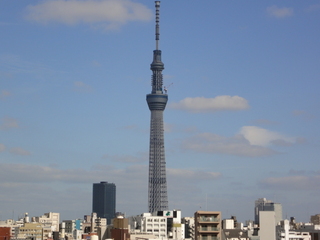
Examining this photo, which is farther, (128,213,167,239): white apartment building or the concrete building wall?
(128,213,167,239): white apartment building

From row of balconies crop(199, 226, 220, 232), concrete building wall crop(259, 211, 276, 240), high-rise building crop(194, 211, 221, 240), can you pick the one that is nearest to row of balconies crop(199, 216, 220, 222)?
high-rise building crop(194, 211, 221, 240)

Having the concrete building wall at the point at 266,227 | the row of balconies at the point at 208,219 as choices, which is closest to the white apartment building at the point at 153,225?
the row of balconies at the point at 208,219

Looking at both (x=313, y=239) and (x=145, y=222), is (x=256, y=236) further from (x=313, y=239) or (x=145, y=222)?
(x=313, y=239)

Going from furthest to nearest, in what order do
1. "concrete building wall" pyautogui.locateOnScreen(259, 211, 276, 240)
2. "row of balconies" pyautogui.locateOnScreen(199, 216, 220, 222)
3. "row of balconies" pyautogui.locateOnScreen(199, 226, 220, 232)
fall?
"row of balconies" pyautogui.locateOnScreen(199, 216, 220, 222), "row of balconies" pyautogui.locateOnScreen(199, 226, 220, 232), "concrete building wall" pyautogui.locateOnScreen(259, 211, 276, 240)

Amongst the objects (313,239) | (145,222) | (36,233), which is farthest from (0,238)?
(145,222)

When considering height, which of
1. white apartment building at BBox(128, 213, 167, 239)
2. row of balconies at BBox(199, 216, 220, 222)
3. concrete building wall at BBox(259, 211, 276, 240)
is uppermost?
white apartment building at BBox(128, 213, 167, 239)

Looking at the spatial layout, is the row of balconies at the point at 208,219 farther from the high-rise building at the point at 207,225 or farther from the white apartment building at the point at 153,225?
the white apartment building at the point at 153,225

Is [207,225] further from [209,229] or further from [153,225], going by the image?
[153,225]

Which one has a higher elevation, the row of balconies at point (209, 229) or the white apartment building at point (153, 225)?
the white apartment building at point (153, 225)

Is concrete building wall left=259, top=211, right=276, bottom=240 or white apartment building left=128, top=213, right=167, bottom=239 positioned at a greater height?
white apartment building left=128, top=213, right=167, bottom=239

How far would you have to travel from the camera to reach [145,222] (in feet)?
558

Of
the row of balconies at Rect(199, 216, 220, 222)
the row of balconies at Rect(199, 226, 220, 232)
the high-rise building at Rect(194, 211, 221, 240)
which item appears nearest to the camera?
the high-rise building at Rect(194, 211, 221, 240)

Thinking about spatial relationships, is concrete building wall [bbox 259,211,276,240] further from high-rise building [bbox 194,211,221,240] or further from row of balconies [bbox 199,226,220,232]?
row of balconies [bbox 199,226,220,232]

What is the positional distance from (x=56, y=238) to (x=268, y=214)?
232 ft
